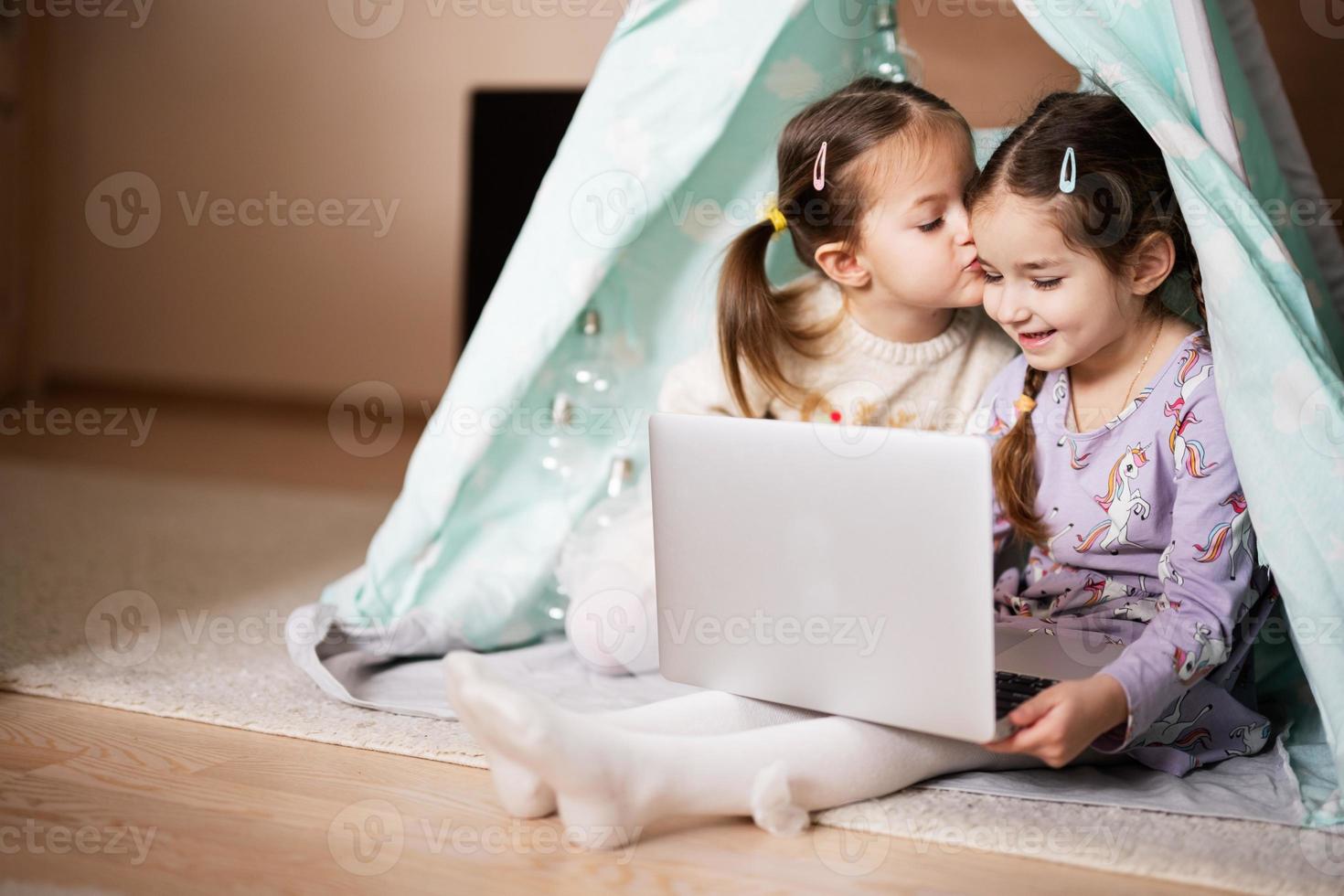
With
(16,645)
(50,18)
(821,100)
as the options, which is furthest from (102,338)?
(821,100)

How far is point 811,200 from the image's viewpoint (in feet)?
4.32

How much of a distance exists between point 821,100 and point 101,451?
1.99m

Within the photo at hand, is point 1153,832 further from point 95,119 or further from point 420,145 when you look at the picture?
point 95,119

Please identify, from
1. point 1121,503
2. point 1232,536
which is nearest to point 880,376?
point 1121,503

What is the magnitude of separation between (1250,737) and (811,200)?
0.68m

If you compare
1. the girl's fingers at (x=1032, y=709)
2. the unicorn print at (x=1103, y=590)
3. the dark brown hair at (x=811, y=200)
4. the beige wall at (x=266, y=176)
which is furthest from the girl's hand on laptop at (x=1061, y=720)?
the beige wall at (x=266, y=176)

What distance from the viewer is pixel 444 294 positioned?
3.18 metres

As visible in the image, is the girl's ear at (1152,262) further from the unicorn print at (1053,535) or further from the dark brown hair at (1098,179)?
the unicorn print at (1053,535)

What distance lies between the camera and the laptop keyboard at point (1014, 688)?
39.2 inches

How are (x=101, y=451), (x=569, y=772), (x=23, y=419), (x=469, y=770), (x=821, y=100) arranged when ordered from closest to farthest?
(x=569, y=772) < (x=469, y=770) < (x=821, y=100) < (x=101, y=451) < (x=23, y=419)

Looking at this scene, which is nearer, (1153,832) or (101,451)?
(1153,832)

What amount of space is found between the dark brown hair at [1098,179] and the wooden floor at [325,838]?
54 centimetres

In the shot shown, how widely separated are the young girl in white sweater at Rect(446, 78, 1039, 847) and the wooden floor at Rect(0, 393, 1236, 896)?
4 centimetres

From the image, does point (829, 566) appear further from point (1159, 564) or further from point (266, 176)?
point (266, 176)
